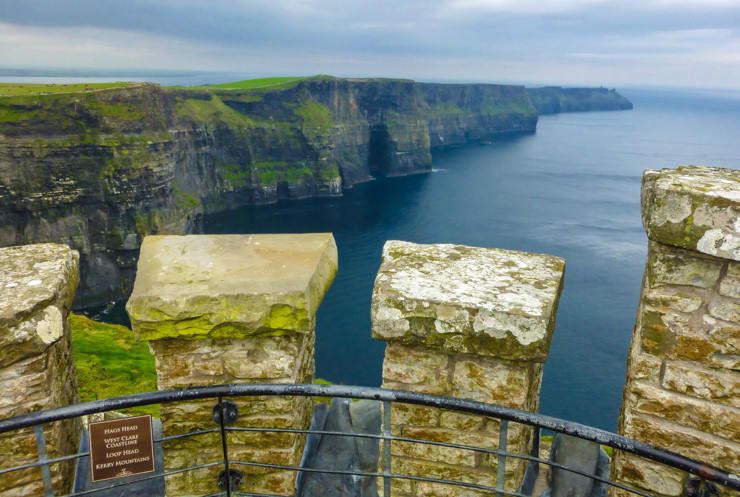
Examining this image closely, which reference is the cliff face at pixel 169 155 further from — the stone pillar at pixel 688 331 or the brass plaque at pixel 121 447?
the stone pillar at pixel 688 331

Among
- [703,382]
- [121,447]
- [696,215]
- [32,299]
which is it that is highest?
[696,215]

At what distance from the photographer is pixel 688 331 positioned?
2.99 m

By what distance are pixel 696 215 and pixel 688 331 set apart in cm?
72

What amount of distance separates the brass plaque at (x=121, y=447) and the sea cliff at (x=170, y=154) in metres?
55.3

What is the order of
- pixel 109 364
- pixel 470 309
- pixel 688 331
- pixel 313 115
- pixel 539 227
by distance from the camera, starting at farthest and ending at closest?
pixel 313 115, pixel 539 227, pixel 109 364, pixel 470 309, pixel 688 331

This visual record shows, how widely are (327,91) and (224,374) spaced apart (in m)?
101

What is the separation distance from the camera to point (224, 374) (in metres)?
3.64

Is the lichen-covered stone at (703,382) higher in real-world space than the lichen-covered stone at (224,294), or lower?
lower

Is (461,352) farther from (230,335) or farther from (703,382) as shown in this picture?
(230,335)

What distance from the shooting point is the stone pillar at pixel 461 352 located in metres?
3.29

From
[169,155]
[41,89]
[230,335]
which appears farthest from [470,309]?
[41,89]

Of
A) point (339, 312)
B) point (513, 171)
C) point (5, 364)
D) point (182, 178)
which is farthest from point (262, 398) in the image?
point (513, 171)

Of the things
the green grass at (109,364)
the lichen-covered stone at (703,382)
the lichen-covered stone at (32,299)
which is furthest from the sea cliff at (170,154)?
the lichen-covered stone at (703,382)

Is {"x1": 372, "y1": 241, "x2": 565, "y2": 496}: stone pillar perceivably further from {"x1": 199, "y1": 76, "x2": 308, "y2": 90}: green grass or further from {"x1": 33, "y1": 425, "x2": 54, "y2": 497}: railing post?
{"x1": 199, "y1": 76, "x2": 308, "y2": 90}: green grass
